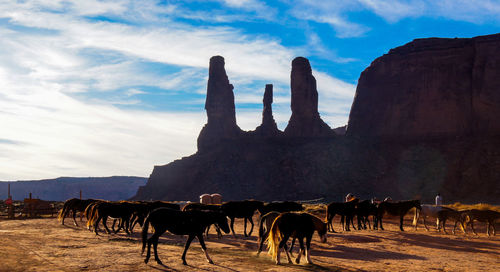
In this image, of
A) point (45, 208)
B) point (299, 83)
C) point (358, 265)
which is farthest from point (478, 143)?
point (358, 265)

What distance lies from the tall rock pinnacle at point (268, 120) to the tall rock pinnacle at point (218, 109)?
6924 millimetres

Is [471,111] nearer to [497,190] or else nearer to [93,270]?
[497,190]

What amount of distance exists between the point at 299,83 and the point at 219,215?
10836 centimetres

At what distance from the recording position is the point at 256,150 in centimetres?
11581

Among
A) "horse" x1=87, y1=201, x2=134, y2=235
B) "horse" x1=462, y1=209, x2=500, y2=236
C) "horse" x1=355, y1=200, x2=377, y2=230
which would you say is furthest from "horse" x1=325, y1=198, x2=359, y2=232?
"horse" x1=87, y1=201, x2=134, y2=235

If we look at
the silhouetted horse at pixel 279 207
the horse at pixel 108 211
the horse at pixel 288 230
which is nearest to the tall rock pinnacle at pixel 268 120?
the silhouetted horse at pixel 279 207

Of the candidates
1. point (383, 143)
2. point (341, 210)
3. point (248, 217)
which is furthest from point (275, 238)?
point (383, 143)

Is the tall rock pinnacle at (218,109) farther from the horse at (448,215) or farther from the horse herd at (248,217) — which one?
the horse at (448,215)

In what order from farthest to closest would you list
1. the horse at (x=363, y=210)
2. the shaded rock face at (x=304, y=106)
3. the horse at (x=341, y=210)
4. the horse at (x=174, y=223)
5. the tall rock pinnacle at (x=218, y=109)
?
the tall rock pinnacle at (x=218, y=109) → the shaded rock face at (x=304, y=106) → the horse at (x=363, y=210) → the horse at (x=341, y=210) → the horse at (x=174, y=223)

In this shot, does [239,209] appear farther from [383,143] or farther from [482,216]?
[383,143]

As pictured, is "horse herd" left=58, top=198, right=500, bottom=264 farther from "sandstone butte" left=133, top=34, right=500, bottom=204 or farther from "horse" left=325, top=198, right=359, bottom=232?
"sandstone butte" left=133, top=34, right=500, bottom=204

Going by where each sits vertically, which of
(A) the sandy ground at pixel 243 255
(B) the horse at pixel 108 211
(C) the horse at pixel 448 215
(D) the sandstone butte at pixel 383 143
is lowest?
(A) the sandy ground at pixel 243 255

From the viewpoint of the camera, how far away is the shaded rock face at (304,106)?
11906cm

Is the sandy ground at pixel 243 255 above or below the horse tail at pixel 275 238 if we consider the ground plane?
below
